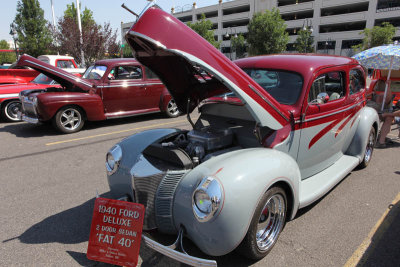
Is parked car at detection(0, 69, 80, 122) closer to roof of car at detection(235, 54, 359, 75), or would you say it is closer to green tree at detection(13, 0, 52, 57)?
roof of car at detection(235, 54, 359, 75)

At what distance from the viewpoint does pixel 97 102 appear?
751cm

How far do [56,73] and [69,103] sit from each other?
811 millimetres

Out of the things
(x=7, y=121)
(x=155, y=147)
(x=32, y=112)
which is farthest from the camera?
(x=7, y=121)

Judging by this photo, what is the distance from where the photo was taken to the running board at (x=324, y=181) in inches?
115

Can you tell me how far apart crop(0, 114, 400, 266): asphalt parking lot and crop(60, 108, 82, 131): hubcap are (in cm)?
179

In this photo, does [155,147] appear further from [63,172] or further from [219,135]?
[63,172]

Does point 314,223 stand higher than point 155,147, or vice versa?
point 155,147

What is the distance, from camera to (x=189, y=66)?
303 cm

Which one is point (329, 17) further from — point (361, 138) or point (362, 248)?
point (362, 248)

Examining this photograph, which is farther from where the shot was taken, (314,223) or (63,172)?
(63,172)

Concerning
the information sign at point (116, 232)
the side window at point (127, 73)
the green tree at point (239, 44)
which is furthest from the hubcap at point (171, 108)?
the green tree at point (239, 44)

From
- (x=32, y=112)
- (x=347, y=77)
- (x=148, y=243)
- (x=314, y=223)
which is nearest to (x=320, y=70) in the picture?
(x=347, y=77)

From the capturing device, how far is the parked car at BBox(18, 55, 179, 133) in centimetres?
686

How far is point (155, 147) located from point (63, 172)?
2640 mm
